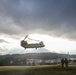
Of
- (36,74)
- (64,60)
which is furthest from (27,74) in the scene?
(64,60)

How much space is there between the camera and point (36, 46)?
121 m

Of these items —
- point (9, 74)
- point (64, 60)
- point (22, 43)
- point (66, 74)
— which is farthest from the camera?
point (22, 43)

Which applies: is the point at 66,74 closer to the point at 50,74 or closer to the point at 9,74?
the point at 50,74

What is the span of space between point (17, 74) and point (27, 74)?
2.14 metres

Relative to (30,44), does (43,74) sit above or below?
below

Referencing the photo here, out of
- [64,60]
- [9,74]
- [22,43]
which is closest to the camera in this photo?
[9,74]

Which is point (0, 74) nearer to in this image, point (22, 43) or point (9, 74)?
point (9, 74)

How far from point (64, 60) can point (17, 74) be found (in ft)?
54.8

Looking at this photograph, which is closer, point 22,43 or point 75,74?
point 75,74

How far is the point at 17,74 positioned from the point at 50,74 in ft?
21.6

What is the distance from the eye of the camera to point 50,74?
4291cm

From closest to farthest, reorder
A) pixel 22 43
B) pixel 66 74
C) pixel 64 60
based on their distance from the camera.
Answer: pixel 66 74, pixel 64 60, pixel 22 43

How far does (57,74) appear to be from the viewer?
42.6 m

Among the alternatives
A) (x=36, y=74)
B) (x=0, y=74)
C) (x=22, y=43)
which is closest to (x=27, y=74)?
(x=36, y=74)
